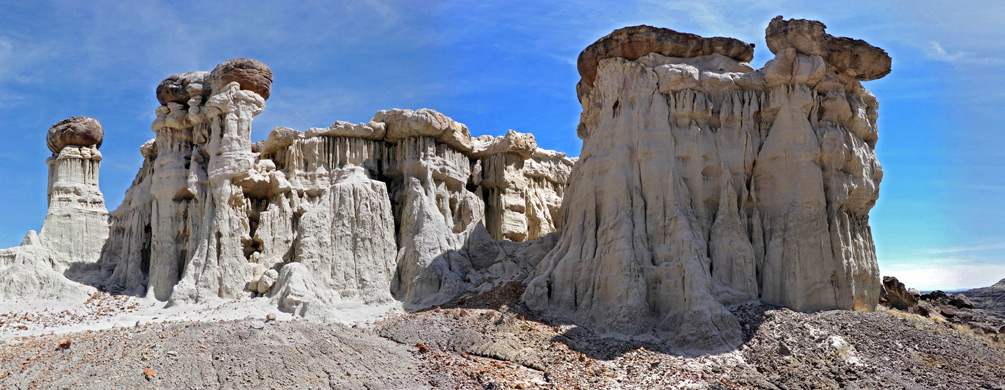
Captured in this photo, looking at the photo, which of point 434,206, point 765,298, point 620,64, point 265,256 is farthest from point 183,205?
point 765,298

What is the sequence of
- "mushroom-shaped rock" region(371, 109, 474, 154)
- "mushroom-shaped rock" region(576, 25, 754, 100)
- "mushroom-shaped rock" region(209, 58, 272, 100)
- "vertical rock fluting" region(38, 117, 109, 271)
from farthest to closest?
"vertical rock fluting" region(38, 117, 109, 271)
"mushroom-shaped rock" region(371, 109, 474, 154)
"mushroom-shaped rock" region(209, 58, 272, 100)
"mushroom-shaped rock" region(576, 25, 754, 100)

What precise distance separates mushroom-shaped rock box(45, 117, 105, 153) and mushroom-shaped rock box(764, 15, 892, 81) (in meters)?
25.9

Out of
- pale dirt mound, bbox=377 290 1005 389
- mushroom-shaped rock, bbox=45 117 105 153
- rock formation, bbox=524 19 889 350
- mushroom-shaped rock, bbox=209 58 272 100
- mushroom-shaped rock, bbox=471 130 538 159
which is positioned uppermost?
mushroom-shaped rock, bbox=209 58 272 100

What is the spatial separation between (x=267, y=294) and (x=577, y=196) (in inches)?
413

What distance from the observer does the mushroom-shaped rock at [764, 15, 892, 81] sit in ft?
89.9

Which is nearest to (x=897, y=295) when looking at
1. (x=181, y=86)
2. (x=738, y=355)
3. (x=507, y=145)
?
(x=738, y=355)

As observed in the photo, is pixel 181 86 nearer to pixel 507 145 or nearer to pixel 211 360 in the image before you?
pixel 507 145

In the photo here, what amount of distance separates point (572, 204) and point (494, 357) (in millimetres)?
7347

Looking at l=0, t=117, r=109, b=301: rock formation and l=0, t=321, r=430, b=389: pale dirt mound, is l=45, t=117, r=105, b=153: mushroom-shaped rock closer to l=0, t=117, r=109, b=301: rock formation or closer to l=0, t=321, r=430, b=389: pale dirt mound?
l=0, t=117, r=109, b=301: rock formation

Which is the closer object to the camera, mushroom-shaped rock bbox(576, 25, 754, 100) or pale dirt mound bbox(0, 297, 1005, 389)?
pale dirt mound bbox(0, 297, 1005, 389)

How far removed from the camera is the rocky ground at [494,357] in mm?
20531

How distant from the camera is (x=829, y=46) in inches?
1085

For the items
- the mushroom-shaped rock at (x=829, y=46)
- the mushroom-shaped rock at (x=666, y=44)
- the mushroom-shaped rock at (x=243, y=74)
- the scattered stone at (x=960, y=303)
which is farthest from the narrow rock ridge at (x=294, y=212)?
the scattered stone at (x=960, y=303)

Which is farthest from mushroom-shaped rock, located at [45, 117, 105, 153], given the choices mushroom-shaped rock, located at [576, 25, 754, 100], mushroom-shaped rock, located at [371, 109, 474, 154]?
mushroom-shaped rock, located at [576, 25, 754, 100]
